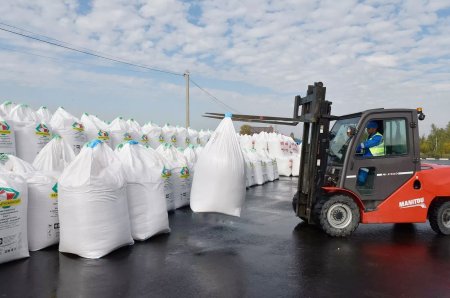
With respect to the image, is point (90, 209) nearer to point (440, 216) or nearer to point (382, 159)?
point (382, 159)

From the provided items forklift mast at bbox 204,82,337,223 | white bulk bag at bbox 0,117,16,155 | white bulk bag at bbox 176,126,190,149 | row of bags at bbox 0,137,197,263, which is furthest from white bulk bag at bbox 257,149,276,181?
white bulk bag at bbox 0,117,16,155

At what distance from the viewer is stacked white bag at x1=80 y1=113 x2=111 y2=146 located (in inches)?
311

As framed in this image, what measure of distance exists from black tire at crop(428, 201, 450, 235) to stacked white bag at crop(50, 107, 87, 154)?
20.8 feet

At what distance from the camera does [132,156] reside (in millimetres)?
5285

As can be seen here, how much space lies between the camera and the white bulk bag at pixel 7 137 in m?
5.72

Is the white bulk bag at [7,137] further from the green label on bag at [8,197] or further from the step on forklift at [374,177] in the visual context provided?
the step on forklift at [374,177]

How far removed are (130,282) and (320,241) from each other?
9.33ft

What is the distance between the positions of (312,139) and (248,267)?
7.97 ft

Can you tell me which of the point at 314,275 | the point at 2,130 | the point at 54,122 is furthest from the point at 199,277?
the point at 54,122

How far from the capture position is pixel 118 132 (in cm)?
870

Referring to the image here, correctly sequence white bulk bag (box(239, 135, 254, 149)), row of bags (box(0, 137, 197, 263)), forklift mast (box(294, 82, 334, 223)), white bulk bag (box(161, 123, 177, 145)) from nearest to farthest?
row of bags (box(0, 137, 197, 263)), forklift mast (box(294, 82, 334, 223)), white bulk bag (box(161, 123, 177, 145)), white bulk bag (box(239, 135, 254, 149))

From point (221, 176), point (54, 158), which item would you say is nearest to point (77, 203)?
point (54, 158)

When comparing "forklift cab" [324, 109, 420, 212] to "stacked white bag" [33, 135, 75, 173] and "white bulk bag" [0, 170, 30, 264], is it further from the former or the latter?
"white bulk bag" [0, 170, 30, 264]

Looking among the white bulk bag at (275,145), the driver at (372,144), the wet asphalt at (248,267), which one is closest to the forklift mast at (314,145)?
the driver at (372,144)
